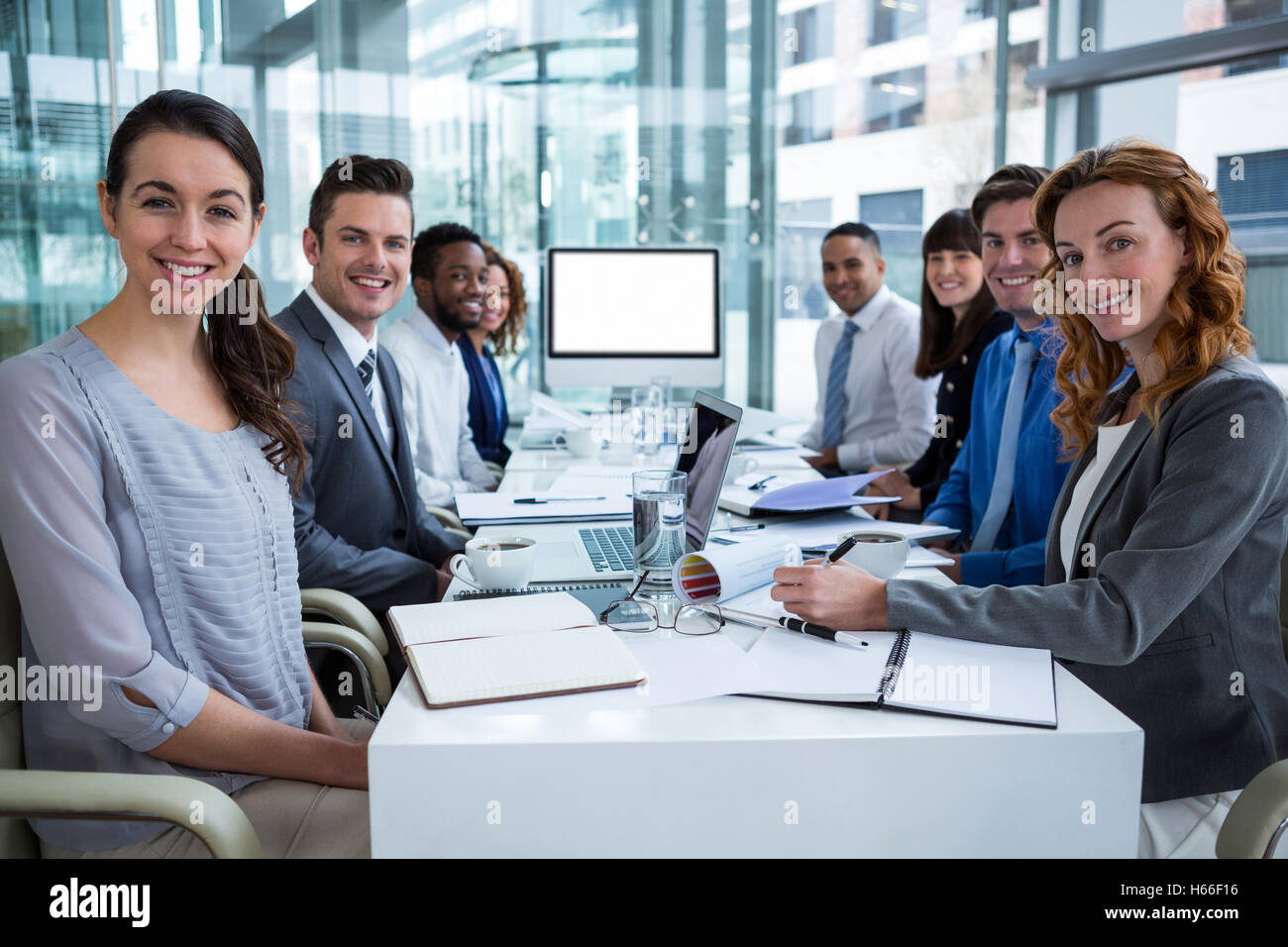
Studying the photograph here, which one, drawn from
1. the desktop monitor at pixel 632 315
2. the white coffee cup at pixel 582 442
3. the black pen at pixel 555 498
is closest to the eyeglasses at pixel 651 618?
the black pen at pixel 555 498

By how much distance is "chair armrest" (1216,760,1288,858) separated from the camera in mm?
1088

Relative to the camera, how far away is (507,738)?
3.40 feet

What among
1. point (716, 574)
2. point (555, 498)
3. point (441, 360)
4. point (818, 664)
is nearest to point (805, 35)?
point (441, 360)

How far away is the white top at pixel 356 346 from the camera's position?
2.38 m

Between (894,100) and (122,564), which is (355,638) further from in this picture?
(894,100)

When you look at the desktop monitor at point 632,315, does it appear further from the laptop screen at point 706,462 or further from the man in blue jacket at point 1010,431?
the laptop screen at point 706,462

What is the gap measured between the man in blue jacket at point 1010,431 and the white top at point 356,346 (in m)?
1.32

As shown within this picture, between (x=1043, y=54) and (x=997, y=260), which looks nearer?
(x=997, y=260)

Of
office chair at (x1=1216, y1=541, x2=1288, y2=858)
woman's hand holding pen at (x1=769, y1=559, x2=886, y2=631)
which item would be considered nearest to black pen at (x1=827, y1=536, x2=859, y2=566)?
woman's hand holding pen at (x1=769, y1=559, x2=886, y2=631)

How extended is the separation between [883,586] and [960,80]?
14.9ft

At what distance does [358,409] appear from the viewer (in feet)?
7.36

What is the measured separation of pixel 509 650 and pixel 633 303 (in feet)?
9.03
